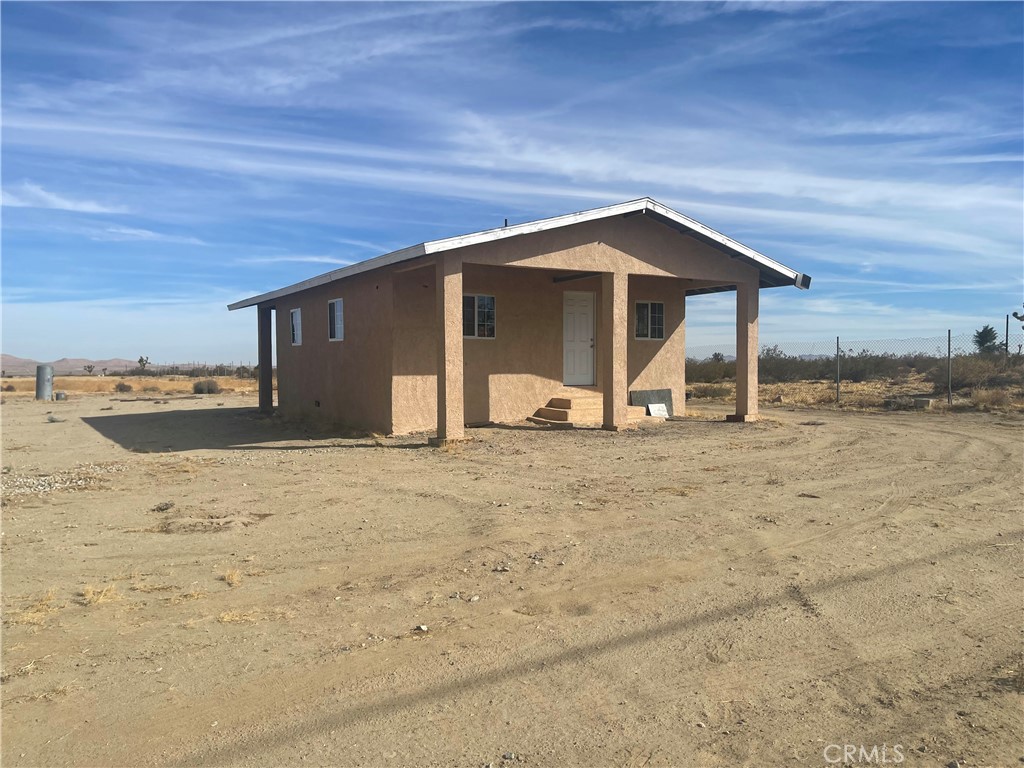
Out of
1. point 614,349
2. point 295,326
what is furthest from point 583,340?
point 295,326

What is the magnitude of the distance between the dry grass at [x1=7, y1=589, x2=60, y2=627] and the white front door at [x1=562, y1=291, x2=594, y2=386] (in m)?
12.6

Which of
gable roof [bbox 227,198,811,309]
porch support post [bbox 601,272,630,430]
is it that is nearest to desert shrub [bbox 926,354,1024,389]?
gable roof [bbox 227,198,811,309]

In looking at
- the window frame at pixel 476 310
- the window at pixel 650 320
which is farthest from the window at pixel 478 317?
the window at pixel 650 320

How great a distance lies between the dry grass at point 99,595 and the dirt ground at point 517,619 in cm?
2

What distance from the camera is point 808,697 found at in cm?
357

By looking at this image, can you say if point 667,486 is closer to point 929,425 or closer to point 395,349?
point 395,349

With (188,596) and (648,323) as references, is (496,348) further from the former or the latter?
(188,596)

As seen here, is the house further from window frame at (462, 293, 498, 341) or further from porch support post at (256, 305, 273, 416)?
porch support post at (256, 305, 273, 416)

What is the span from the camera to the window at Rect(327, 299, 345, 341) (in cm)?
1616

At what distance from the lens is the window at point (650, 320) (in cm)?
1833

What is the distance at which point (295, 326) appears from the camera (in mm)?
19234

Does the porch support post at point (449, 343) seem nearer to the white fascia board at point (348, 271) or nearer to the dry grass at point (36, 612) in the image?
the white fascia board at point (348, 271)

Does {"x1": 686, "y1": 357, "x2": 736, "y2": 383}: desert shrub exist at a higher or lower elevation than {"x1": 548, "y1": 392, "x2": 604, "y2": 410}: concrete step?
higher

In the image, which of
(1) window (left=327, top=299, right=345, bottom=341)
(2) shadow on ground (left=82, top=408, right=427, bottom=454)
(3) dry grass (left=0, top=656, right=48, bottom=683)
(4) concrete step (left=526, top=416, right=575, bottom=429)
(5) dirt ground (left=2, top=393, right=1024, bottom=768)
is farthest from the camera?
(1) window (left=327, top=299, right=345, bottom=341)
